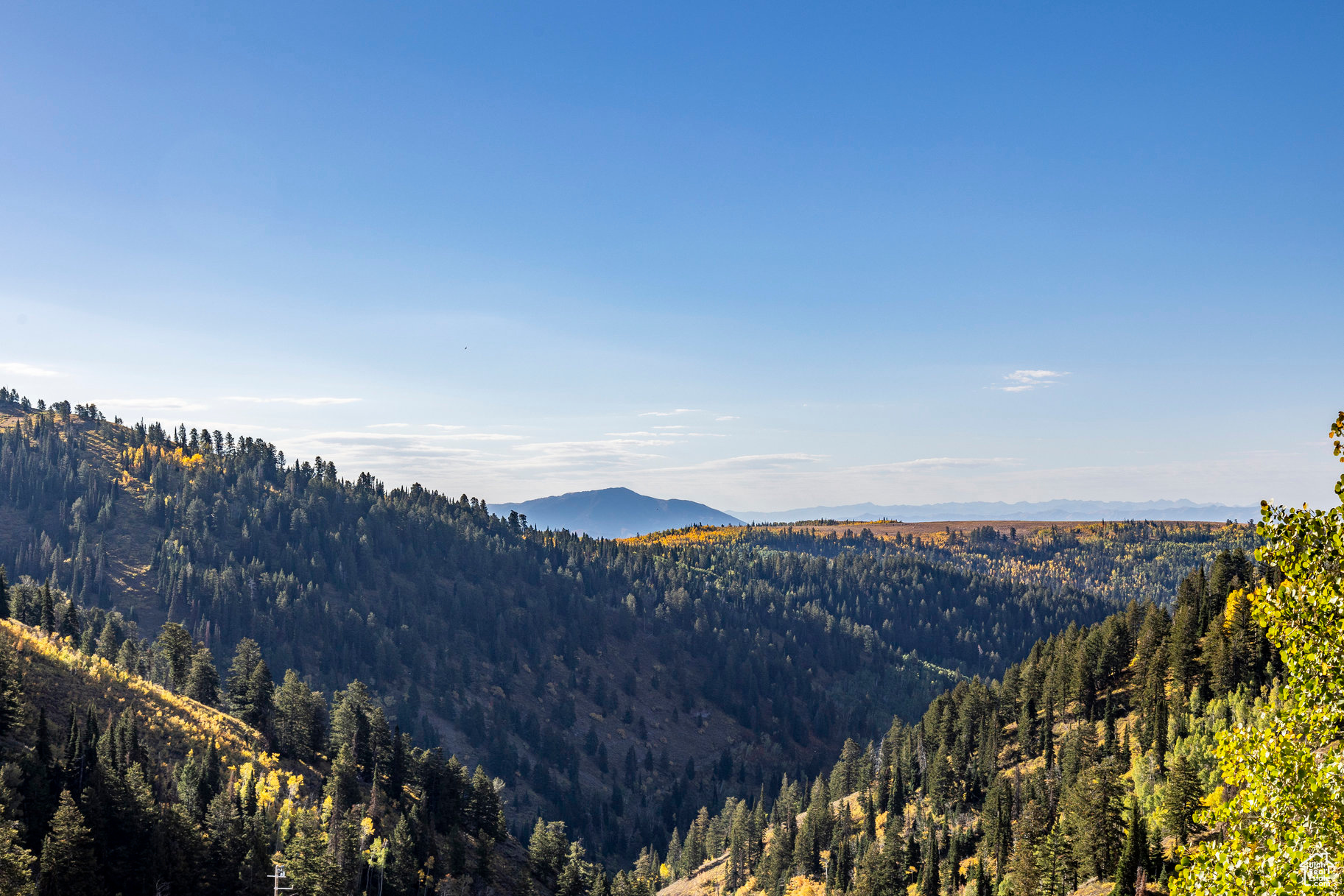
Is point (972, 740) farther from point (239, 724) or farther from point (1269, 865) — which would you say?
point (1269, 865)

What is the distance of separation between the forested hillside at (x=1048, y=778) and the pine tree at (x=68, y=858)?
8330 cm

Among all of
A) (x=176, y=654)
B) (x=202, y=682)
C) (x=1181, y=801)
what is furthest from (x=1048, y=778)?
(x=176, y=654)

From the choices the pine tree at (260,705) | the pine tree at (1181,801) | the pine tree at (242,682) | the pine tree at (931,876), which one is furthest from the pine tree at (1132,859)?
the pine tree at (242,682)

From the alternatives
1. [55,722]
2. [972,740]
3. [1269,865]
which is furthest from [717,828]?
[1269,865]

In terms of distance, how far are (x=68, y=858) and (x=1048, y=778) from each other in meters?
115

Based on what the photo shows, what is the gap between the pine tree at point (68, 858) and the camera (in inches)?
2507

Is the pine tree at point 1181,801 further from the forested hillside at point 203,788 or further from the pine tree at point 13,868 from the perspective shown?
the pine tree at point 13,868

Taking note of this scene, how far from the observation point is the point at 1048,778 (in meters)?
120

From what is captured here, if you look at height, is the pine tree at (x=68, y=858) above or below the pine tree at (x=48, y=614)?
below

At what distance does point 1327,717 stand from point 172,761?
386 ft

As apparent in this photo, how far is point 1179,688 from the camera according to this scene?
123m

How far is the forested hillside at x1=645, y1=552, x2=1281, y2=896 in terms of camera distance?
8494 centimetres

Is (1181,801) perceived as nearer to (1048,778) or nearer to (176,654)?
(1048,778)

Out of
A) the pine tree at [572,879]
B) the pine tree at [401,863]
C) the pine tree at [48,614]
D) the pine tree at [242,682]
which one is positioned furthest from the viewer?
the pine tree at [48,614]
